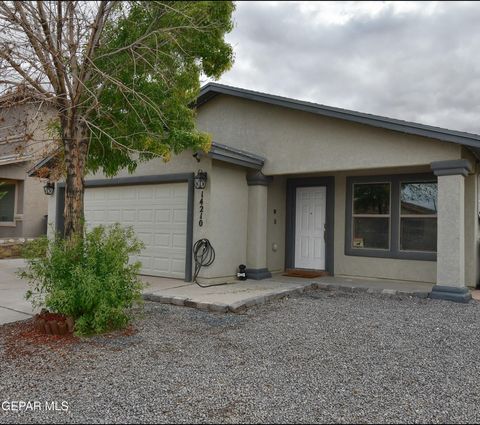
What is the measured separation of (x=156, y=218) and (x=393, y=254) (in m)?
5.26

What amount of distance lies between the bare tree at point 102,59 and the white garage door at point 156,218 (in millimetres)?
2965

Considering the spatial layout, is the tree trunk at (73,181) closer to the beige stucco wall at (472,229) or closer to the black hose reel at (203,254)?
the black hose reel at (203,254)

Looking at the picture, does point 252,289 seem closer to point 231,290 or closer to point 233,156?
point 231,290

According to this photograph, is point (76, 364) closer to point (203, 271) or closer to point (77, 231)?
point (77, 231)

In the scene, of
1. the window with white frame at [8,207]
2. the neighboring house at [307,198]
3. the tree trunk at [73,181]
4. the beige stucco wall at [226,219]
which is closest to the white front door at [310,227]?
the neighboring house at [307,198]

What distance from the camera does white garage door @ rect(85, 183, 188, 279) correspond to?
9.09 metres

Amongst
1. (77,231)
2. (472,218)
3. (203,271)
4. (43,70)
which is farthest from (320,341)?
(472,218)

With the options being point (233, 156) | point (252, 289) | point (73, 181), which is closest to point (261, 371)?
point (73, 181)

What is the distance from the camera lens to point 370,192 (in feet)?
31.7

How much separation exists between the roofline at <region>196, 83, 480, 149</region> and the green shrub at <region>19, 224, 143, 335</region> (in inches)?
197

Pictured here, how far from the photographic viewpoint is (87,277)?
16.0ft

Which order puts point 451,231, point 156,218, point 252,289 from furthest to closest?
point 156,218 < point 252,289 < point 451,231

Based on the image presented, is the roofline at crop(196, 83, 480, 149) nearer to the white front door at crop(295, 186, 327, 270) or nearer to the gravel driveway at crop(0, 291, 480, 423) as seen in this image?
the white front door at crop(295, 186, 327, 270)

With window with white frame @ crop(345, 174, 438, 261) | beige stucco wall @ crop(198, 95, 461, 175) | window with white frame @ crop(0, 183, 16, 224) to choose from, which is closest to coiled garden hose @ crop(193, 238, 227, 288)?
beige stucco wall @ crop(198, 95, 461, 175)
